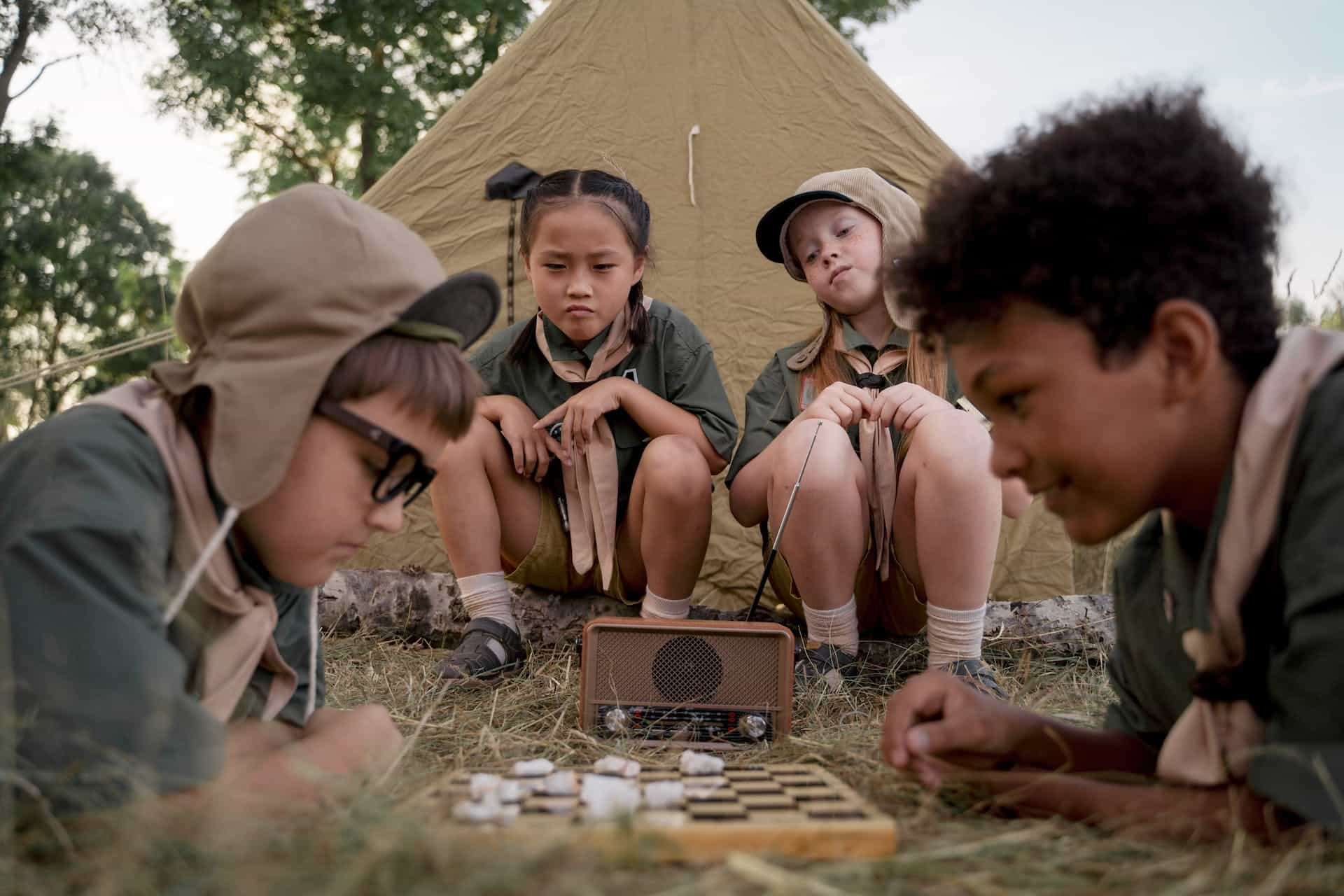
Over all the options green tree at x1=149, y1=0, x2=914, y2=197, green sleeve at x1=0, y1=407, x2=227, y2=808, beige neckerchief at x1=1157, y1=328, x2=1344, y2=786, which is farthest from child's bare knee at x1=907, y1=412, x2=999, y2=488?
green tree at x1=149, y1=0, x2=914, y2=197

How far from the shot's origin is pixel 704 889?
886mm

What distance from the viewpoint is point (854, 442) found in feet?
8.55

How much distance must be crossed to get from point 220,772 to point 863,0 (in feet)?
42.9

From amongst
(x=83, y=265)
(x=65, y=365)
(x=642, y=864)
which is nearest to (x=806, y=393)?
(x=642, y=864)

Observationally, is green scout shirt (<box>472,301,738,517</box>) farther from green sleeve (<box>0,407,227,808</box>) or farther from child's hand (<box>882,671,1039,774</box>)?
green sleeve (<box>0,407,227,808</box>)

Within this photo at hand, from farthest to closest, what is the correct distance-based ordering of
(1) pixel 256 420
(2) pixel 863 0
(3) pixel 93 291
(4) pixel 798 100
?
1. (2) pixel 863 0
2. (3) pixel 93 291
3. (4) pixel 798 100
4. (1) pixel 256 420

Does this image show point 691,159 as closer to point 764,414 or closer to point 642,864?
point 764,414

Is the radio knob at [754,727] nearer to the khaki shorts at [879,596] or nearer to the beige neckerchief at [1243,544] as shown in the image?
the khaki shorts at [879,596]

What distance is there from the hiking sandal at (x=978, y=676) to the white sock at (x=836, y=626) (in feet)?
0.77

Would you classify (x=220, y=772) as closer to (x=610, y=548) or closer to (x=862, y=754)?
(x=862, y=754)

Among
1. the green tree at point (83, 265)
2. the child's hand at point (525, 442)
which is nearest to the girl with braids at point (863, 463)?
the child's hand at point (525, 442)

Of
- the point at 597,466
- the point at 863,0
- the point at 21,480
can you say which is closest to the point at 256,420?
the point at 21,480

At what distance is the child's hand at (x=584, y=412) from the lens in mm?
2512

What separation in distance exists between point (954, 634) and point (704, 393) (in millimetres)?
853
